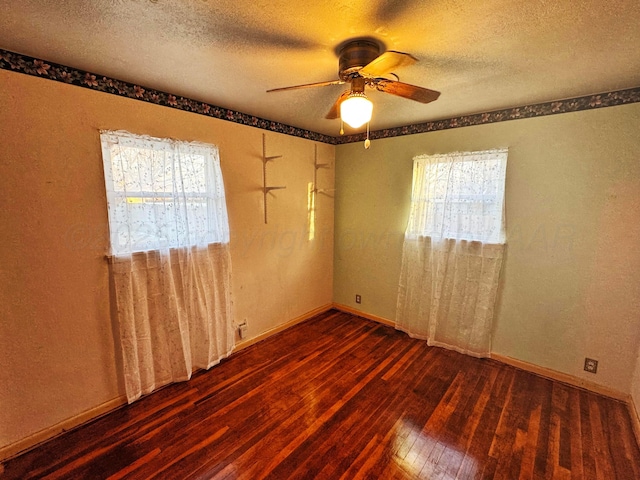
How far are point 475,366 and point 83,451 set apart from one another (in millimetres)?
3131

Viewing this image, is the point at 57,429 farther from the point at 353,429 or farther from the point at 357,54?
the point at 357,54

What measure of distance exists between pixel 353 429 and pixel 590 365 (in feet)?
6.79

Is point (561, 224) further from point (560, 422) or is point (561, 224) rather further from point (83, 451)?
point (83, 451)

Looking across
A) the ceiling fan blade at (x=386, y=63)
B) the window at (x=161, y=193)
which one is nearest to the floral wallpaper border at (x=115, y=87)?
the window at (x=161, y=193)

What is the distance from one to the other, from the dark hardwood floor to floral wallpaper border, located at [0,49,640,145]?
231 centimetres

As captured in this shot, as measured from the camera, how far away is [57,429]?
6.04 ft

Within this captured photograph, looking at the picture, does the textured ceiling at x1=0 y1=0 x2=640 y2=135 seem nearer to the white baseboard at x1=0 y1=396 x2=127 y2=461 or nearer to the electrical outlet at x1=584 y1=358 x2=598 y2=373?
the electrical outlet at x1=584 y1=358 x2=598 y2=373

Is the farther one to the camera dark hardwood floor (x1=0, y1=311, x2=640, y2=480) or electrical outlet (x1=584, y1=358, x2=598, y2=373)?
electrical outlet (x1=584, y1=358, x2=598, y2=373)

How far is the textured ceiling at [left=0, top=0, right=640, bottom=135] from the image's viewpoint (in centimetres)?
117

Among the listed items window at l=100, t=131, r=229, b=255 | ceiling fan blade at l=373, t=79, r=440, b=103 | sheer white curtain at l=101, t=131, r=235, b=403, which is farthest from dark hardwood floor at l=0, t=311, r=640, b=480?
ceiling fan blade at l=373, t=79, r=440, b=103

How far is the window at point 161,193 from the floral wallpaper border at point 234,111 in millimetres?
320

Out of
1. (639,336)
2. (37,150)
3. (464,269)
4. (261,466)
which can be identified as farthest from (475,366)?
(37,150)

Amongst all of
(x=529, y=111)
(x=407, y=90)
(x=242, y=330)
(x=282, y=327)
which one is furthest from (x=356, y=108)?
(x=282, y=327)

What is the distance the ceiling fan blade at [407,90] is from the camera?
1.49 meters
